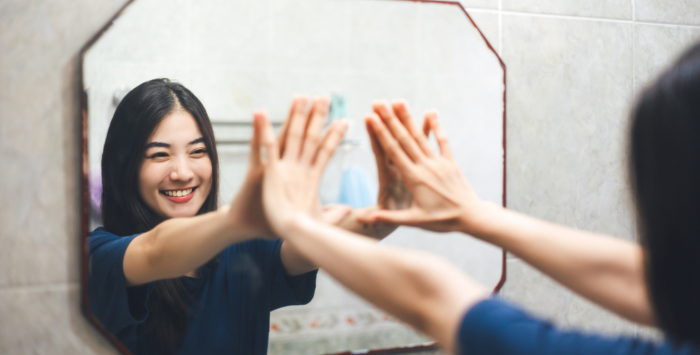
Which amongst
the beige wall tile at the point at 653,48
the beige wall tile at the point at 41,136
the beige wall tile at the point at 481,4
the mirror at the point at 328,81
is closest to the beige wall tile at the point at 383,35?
the mirror at the point at 328,81

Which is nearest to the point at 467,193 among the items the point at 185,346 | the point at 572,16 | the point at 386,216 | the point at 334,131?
the point at 386,216

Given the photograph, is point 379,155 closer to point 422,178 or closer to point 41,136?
point 422,178

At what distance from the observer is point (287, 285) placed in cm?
80

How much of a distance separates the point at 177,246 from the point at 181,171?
144 mm

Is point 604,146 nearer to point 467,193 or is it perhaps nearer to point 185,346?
point 467,193

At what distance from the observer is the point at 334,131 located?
55cm

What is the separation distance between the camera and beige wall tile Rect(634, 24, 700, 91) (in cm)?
109

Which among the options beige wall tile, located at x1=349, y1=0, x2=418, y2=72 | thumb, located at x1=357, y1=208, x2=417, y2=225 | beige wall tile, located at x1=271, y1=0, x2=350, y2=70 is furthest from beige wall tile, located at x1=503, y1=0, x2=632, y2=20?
thumb, located at x1=357, y1=208, x2=417, y2=225

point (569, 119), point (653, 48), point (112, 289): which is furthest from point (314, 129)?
point (653, 48)

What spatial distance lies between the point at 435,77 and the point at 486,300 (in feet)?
2.06

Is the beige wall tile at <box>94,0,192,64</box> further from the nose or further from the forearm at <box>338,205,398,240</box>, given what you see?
the forearm at <box>338,205,398,240</box>

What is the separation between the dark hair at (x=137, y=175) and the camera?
74 centimetres

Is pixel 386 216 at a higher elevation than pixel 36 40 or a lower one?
lower

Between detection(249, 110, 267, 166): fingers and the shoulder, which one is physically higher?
detection(249, 110, 267, 166): fingers
